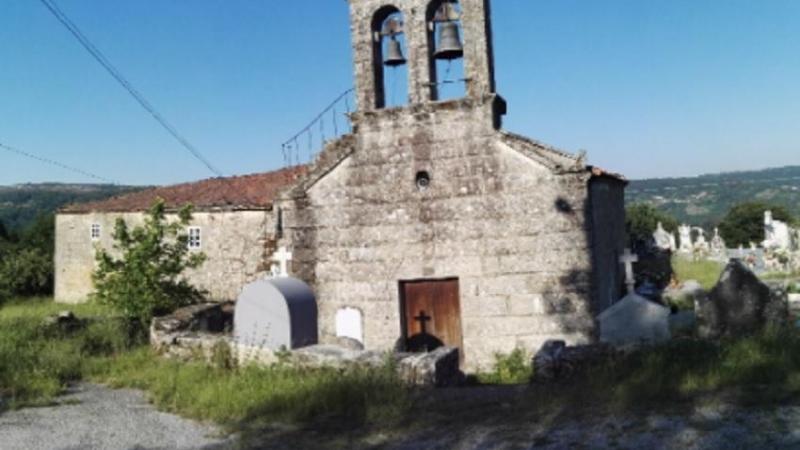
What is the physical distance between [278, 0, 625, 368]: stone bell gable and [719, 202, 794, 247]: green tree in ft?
189

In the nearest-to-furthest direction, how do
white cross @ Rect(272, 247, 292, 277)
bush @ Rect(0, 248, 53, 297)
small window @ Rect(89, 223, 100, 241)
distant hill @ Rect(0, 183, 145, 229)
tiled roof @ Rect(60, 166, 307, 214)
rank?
white cross @ Rect(272, 247, 292, 277), tiled roof @ Rect(60, 166, 307, 214), small window @ Rect(89, 223, 100, 241), bush @ Rect(0, 248, 53, 297), distant hill @ Rect(0, 183, 145, 229)

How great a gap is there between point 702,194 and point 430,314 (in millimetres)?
146174

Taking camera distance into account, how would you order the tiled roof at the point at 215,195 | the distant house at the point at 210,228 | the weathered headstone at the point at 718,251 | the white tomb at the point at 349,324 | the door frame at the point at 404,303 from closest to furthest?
the door frame at the point at 404,303, the white tomb at the point at 349,324, the distant house at the point at 210,228, the tiled roof at the point at 215,195, the weathered headstone at the point at 718,251

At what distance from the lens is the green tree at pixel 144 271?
38.0ft

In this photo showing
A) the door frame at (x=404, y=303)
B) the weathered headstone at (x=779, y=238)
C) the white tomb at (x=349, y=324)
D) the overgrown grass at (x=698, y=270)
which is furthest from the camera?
the weathered headstone at (x=779, y=238)

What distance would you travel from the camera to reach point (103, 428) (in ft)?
20.9

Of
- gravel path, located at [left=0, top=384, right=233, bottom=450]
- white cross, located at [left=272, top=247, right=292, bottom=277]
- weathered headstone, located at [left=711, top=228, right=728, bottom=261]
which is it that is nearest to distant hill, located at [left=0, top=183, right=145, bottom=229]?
weathered headstone, located at [left=711, top=228, right=728, bottom=261]

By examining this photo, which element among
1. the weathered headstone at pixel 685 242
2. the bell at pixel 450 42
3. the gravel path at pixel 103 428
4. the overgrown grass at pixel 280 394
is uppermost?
the bell at pixel 450 42

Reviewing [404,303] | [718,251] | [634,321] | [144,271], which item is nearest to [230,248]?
[144,271]

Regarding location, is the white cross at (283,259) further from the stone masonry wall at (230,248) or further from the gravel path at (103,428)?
the stone masonry wall at (230,248)

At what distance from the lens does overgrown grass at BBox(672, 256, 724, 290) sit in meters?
21.5

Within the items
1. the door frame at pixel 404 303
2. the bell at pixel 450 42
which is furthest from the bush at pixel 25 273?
the bell at pixel 450 42

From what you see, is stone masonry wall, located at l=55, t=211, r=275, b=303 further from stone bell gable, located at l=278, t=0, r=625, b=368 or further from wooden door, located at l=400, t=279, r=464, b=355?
wooden door, located at l=400, t=279, r=464, b=355

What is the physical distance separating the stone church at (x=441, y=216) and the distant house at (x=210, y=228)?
8.69 m
